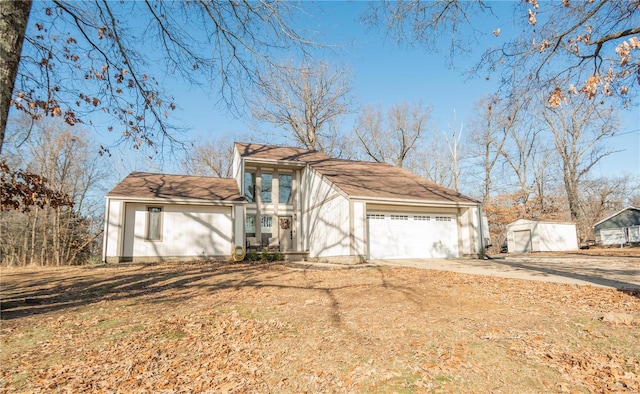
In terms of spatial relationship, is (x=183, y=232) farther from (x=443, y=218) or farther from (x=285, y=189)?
(x=443, y=218)

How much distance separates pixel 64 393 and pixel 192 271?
7.50m

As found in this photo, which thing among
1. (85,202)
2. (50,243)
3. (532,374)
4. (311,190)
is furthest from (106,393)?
(85,202)

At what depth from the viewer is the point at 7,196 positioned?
6773 millimetres

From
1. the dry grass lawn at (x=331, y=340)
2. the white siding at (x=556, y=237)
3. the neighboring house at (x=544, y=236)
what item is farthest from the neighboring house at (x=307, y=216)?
the white siding at (x=556, y=237)

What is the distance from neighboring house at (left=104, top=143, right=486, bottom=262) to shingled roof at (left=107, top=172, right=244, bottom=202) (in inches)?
1.8

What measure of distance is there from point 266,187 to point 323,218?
4.28 m

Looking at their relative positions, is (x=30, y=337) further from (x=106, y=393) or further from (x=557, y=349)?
(x=557, y=349)

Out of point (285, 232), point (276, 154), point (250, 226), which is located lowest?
point (285, 232)

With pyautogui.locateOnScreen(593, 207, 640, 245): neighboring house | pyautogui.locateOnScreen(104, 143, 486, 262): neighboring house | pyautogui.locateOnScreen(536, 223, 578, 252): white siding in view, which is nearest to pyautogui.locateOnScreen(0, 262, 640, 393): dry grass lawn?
pyautogui.locateOnScreen(104, 143, 486, 262): neighboring house

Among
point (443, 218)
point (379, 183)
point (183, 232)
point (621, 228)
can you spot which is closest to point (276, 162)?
point (379, 183)

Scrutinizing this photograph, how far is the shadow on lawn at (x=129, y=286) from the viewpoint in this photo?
655 cm

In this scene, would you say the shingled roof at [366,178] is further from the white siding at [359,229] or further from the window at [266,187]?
the window at [266,187]

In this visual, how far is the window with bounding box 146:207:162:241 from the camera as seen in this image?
14773 mm

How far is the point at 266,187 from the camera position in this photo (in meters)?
18.1
